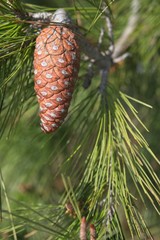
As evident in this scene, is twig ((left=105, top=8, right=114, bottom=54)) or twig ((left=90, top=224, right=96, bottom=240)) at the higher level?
twig ((left=105, top=8, right=114, bottom=54))

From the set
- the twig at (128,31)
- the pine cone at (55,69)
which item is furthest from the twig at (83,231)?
the twig at (128,31)

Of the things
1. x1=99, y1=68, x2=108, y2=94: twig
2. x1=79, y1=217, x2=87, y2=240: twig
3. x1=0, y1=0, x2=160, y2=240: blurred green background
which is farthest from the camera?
x1=0, y1=0, x2=160, y2=240: blurred green background

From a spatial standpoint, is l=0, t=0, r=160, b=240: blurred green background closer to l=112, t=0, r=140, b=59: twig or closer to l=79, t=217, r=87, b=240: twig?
l=112, t=0, r=140, b=59: twig

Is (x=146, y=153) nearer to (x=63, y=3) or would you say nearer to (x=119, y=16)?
(x=119, y=16)

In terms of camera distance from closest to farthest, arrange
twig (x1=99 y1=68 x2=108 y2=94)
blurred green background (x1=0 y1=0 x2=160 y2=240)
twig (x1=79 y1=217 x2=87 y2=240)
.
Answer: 1. twig (x1=79 y1=217 x2=87 y2=240)
2. twig (x1=99 y1=68 x2=108 y2=94)
3. blurred green background (x1=0 y1=0 x2=160 y2=240)

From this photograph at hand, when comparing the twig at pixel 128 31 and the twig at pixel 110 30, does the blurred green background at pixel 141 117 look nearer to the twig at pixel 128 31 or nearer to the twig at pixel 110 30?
the twig at pixel 128 31

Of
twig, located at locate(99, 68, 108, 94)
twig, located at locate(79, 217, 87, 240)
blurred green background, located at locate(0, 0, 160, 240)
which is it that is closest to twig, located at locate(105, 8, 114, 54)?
twig, located at locate(99, 68, 108, 94)

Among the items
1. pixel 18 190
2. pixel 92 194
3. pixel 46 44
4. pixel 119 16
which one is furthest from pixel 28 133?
pixel 46 44
